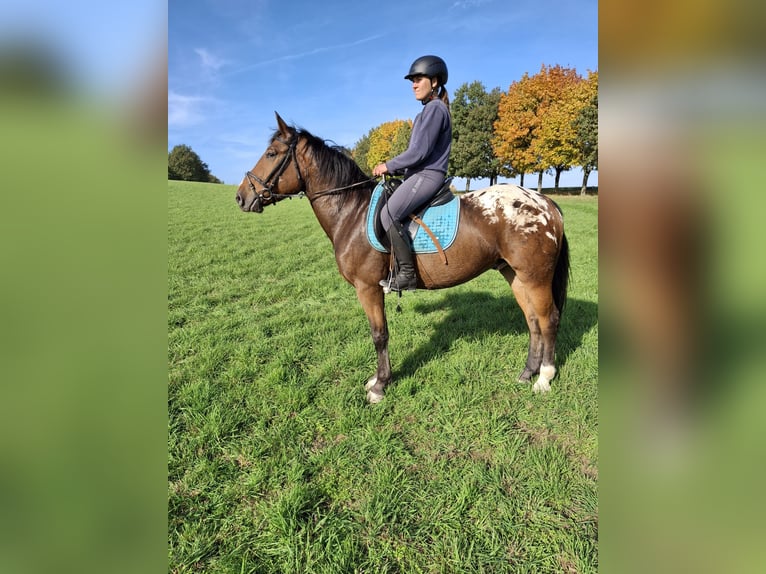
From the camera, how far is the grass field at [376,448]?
2.69 meters

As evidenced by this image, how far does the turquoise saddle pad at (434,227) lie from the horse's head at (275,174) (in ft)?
3.71

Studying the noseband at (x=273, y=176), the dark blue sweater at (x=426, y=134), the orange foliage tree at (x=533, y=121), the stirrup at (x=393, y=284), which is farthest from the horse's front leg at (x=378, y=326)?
the orange foliage tree at (x=533, y=121)

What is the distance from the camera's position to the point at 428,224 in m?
4.41

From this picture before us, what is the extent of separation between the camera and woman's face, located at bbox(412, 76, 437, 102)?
163 inches

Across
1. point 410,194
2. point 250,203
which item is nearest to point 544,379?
point 410,194

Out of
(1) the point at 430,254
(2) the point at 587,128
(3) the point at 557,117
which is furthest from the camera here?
(3) the point at 557,117

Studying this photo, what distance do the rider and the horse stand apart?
252mm

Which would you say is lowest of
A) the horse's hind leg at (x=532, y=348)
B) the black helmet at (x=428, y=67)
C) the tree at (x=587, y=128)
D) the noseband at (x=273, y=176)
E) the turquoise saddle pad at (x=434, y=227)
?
the horse's hind leg at (x=532, y=348)

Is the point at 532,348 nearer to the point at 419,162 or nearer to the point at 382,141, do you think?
the point at 419,162

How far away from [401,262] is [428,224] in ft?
1.74

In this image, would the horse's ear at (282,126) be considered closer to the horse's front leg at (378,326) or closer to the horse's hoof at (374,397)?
the horse's front leg at (378,326)
